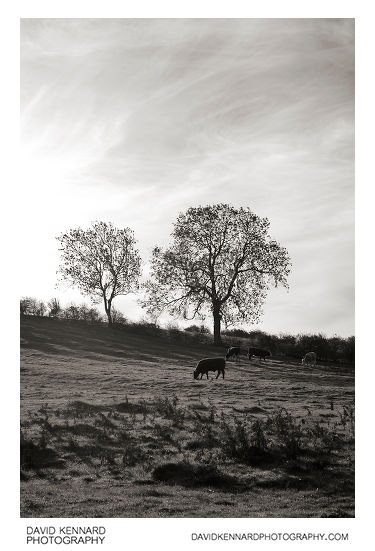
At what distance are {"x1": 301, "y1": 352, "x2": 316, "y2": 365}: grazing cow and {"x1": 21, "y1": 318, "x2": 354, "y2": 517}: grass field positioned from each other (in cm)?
823

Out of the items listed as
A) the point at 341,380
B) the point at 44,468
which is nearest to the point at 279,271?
the point at 341,380

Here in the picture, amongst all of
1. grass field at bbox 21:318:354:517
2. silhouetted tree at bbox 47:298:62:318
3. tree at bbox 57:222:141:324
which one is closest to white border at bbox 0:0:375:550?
grass field at bbox 21:318:354:517

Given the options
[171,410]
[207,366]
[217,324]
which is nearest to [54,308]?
[217,324]

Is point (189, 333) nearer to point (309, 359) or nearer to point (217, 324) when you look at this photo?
point (217, 324)

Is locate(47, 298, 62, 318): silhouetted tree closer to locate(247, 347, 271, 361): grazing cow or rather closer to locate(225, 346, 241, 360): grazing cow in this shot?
locate(225, 346, 241, 360): grazing cow

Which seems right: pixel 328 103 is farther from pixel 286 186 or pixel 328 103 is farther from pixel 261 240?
pixel 261 240

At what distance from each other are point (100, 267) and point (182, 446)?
3266cm

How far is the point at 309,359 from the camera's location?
3797 centimetres

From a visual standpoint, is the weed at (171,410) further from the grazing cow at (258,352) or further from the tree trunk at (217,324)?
the tree trunk at (217,324)

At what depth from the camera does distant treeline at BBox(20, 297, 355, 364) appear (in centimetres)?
3888
